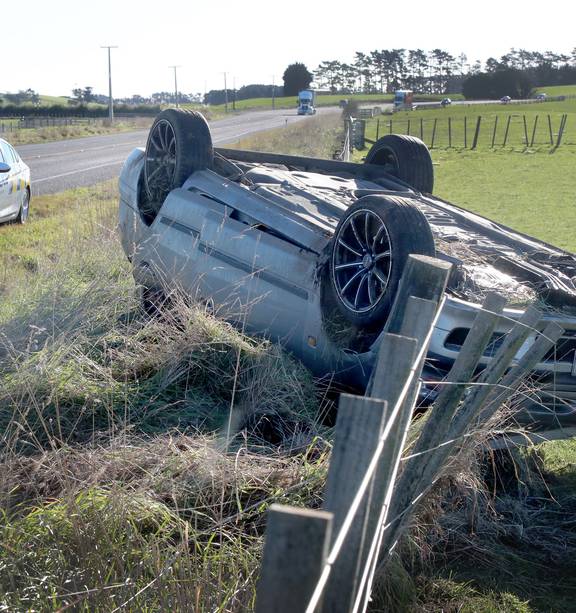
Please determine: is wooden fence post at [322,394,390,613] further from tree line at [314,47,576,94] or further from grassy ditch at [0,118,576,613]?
tree line at [314,47,576,94]

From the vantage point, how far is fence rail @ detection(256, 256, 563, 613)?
1.26 m

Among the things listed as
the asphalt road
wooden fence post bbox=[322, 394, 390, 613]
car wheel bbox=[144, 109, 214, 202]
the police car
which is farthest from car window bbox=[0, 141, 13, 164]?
wooden fence post bbox=[322, 394, 390, 613]

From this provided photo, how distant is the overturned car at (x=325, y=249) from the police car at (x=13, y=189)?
19.2 ft

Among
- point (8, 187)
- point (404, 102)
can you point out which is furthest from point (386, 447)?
point (404, 102)

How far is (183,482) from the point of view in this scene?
3.56 m

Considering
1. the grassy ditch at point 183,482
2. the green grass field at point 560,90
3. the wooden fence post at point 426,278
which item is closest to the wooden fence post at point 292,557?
the grassy ditch at point 183,482

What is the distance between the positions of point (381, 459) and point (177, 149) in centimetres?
500

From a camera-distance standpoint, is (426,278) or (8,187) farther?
(8,187)

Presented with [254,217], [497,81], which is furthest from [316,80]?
[254,217]

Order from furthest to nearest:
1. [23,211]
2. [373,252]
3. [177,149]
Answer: [23,211]
[177,149]
[373,252]

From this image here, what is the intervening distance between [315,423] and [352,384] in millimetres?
647

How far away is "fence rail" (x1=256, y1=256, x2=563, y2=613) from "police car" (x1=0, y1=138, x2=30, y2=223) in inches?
400

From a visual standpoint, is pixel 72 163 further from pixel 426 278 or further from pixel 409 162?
pixel 426 278

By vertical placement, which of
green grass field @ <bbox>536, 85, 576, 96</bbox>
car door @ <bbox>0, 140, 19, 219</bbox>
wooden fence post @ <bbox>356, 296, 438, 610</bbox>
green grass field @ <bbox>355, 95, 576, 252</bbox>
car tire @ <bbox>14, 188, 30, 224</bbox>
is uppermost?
green grass field @ <bbox>536, 85, 576, 96</bbox>
